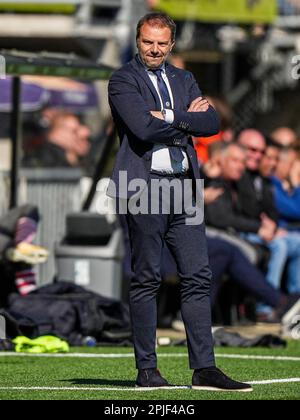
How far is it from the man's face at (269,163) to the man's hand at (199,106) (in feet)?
26.3

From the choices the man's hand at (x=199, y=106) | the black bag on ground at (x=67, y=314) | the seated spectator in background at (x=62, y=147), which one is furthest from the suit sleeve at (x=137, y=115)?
the seated spectator in background at (x=62, y=147)

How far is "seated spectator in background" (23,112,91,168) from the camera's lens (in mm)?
17125

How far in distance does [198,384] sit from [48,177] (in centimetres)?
756

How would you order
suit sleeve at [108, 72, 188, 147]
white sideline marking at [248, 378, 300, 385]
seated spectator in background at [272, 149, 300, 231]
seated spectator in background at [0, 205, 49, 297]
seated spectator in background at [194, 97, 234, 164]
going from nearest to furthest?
suit sleeve at [108, 72, 188, 147] → white sideline marking at [248, 378, 300, 385] → seated spectator in background at [0, 205, 49, 297] → seated spectator in background at [194, 97, 234, 164] → seated spectator in background at [272, 149, 300, 231]

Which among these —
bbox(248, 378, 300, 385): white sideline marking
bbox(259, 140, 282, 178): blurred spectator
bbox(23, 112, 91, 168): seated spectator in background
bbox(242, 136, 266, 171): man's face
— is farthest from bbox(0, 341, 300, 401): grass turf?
bbox(23, 112, 91, 168): seated spectator in background

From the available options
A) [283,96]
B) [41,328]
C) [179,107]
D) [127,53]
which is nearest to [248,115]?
[283,96]

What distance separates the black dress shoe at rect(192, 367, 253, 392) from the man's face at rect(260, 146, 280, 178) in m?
8.23

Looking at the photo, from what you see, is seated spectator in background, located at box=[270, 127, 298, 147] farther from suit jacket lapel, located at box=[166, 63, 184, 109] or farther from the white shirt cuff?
the white shirt cuff

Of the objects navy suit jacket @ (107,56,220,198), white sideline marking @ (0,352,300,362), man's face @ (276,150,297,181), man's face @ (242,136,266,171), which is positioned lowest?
white sideline marking @ (0,352,300,362)

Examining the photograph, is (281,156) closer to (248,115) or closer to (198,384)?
(198,384)

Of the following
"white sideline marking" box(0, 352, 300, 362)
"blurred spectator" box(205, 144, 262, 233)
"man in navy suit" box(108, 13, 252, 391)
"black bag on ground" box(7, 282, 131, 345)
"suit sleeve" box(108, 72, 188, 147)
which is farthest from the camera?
"blurred spectator" box(205, 144, 262, 233)

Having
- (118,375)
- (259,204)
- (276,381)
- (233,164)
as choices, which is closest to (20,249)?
(233,164)

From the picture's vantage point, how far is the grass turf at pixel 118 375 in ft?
29.0

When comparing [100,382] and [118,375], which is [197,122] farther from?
[118,375]
